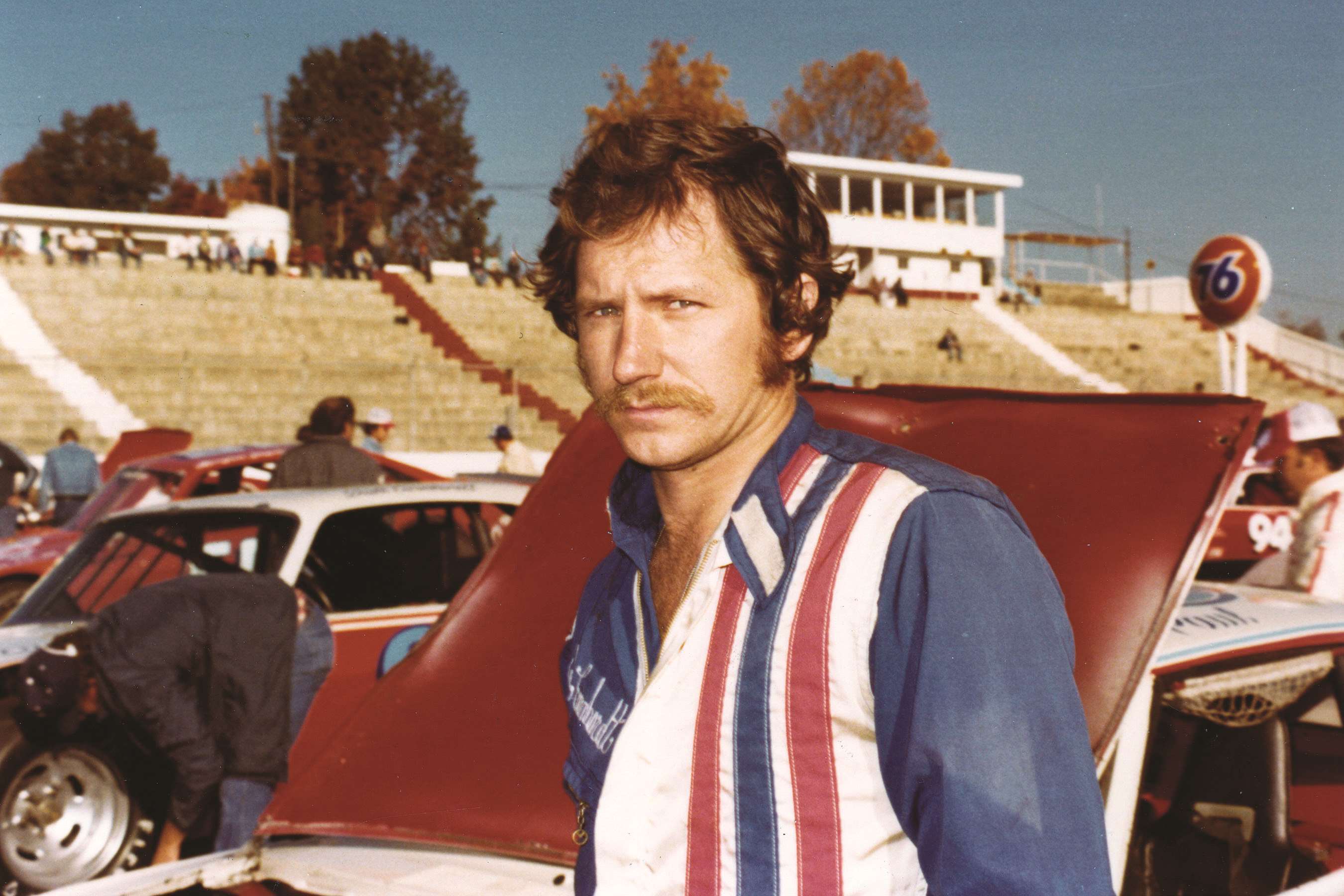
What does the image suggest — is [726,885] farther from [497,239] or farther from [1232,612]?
[497,239]

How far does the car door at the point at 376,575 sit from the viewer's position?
Answer: 17.5 feet

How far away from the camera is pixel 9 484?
1165cm

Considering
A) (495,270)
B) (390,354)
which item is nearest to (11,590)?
(390,354)

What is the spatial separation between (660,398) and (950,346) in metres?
32.1

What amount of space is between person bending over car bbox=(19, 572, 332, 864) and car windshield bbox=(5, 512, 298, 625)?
101 centimetres

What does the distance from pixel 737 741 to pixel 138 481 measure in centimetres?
761

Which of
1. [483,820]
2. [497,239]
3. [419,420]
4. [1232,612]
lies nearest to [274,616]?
[483,820]

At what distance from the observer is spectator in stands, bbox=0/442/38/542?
11625mm

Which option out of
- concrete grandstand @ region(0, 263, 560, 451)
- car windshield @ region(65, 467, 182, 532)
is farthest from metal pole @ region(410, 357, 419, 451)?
car windshield @ region(65, 467, 182, 532)

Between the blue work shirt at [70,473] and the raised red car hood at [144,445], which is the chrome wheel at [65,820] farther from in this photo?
the blue work shirt at [70,473]

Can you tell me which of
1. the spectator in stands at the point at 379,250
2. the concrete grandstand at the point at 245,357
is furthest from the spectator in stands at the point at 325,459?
the spectator in stands at the point at 379,250

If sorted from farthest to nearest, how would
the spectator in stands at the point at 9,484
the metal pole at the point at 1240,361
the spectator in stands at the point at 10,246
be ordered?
1. the spectator in stands at the point at 10,246
2. the spectator in stands at the point at 9,484
3. the metal pole at the point at 1240,361

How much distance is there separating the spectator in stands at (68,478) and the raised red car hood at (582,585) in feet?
37.7

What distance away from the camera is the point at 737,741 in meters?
1.29
